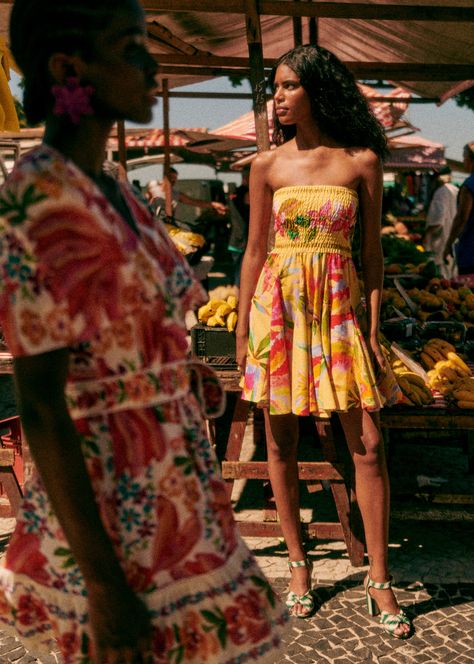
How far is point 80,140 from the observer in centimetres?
144

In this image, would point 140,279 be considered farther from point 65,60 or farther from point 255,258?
point 255,258

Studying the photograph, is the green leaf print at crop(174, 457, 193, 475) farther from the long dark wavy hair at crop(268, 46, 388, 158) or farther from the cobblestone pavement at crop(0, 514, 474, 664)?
the long dark wavy hair at crop(268, 46, 388, 158)

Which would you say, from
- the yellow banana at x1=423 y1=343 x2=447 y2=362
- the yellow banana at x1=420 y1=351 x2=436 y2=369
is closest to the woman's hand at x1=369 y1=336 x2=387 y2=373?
the yellow banana at x1=420 y1=351 x2=436 y2=369

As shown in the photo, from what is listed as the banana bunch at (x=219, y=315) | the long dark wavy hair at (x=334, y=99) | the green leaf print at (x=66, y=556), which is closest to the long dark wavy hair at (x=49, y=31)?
the green leaf print at (x=66, y=556)

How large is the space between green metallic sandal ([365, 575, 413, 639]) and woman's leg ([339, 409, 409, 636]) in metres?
0.02

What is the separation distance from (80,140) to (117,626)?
0.86m

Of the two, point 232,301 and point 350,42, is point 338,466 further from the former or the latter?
point 350,42

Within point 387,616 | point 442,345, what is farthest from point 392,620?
point 442,345

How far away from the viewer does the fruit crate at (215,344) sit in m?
4.43

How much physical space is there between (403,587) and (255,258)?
176 centimetres

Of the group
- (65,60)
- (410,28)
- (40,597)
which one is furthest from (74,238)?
(410,28)

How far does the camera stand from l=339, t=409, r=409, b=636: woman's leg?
3408 millimetres

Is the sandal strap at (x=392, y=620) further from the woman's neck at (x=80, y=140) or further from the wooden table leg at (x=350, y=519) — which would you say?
the woman's neck at (x=80, y=140)

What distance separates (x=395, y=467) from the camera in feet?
18.6
